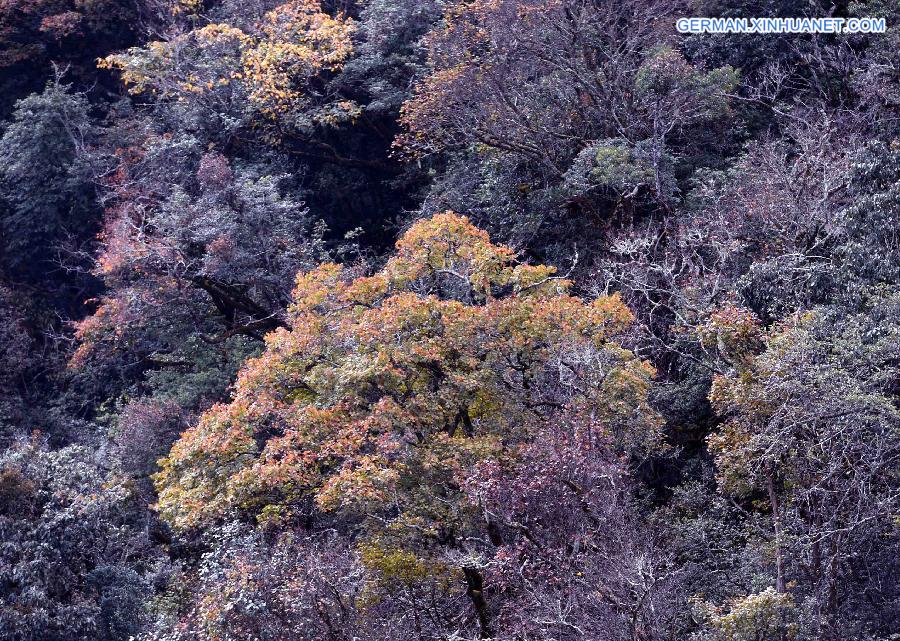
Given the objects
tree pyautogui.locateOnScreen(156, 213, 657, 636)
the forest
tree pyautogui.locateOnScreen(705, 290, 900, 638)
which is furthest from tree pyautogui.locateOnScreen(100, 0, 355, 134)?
tree pyautogui.locateOnScreen(705, 290, 900, 638)

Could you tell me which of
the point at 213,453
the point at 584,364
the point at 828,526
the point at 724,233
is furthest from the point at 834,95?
the point at 213,453

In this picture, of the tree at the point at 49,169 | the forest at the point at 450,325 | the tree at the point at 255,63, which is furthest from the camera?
the tree at the point at 49,169

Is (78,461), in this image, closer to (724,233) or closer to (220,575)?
(220,575)

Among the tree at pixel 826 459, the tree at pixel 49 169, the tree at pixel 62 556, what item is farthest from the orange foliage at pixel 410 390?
the tree at pixel 49 169

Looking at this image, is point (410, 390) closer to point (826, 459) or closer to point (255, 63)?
point (826, 459)

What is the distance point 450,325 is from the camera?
14430 mm

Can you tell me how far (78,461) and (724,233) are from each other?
505 inches

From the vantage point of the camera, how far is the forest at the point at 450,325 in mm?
13055

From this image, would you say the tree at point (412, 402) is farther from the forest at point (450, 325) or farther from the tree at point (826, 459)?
the tree at point (826, 459)

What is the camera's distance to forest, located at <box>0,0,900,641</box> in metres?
13.1

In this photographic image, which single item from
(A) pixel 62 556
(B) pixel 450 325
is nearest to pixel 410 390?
(B) pixel 450 325

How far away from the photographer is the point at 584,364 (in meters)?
14.8

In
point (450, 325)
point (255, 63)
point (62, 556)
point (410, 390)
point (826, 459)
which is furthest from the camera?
point (255, 63)

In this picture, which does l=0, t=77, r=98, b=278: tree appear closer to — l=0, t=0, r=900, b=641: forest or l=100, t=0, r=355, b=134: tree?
l=0, t=0, r=900, b=641: forest
